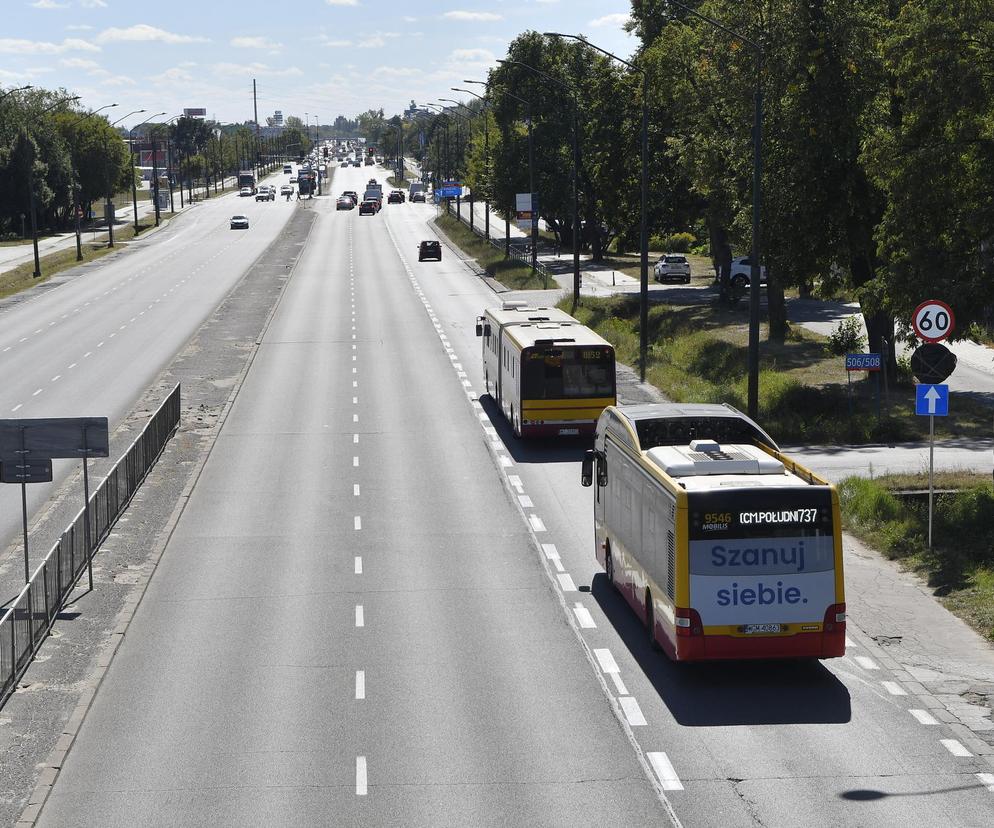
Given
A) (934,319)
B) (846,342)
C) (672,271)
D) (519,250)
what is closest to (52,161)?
(519,250)

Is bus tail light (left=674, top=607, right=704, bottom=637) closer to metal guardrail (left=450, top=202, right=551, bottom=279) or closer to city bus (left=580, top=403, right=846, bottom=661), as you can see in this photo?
city bus (left=580, top=403, right=846, bottom=661)

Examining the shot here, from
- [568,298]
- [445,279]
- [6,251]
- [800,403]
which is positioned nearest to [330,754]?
[800,403]

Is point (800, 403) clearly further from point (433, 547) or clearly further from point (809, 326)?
point (809, 326)

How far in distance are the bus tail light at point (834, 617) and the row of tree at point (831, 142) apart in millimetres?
12903

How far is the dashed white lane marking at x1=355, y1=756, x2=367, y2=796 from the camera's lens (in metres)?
14.3

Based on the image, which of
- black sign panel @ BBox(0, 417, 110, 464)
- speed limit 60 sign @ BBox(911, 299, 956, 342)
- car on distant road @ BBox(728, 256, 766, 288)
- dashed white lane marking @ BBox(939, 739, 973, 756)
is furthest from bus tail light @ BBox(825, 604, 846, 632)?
car on distant road @ BBox(728, 256, 766, 288)

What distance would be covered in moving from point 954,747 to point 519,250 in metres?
89.3

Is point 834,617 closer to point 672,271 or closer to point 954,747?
point 954,747

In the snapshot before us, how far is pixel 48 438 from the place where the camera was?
73.1 ft

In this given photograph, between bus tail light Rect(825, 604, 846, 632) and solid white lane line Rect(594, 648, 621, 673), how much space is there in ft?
9.41

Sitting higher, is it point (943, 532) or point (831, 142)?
point (831, 142)

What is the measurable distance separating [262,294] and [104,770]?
6150 centimetres

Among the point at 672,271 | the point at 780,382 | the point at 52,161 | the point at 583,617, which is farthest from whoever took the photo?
the point at 52,161

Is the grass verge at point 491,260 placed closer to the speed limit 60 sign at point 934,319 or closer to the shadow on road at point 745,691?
the speed limit 60 sign at point 934,319
